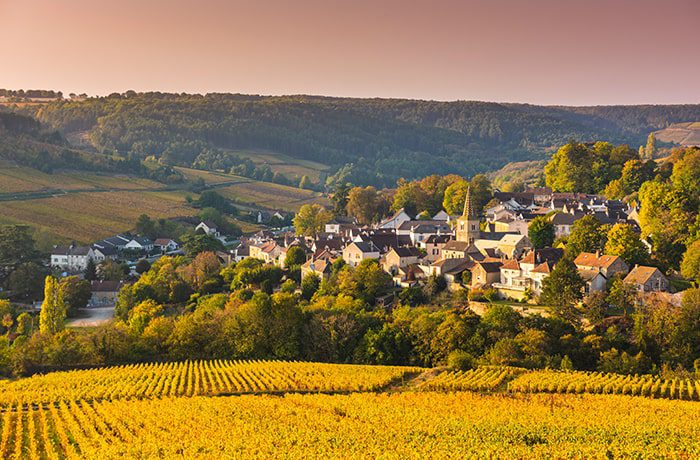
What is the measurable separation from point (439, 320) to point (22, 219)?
62974mm

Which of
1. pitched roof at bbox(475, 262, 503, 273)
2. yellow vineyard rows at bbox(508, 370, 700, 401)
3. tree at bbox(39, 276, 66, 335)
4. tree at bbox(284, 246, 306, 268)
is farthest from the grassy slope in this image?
yellow vineyard rows at bbox(508, 370, 700, 401)

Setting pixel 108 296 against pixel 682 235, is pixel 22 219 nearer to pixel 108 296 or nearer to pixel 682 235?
pixel 108 296

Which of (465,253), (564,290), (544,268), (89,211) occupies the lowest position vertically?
(89,211)

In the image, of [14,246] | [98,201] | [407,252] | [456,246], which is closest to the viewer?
[456,246]

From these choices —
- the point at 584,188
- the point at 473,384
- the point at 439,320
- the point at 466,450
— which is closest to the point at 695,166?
the point at 584,188

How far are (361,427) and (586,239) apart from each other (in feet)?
97.6

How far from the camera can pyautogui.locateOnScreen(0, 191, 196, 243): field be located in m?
85.6

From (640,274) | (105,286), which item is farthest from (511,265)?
(105,286)

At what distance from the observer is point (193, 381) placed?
35.4 m

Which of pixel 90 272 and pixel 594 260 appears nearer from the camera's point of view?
pixel 594 260

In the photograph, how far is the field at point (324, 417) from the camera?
21.1m

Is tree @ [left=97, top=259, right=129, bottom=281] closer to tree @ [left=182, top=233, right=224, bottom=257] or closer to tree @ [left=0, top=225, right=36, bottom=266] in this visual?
tree @ [left=182, top=233, right=224, bottom=257]

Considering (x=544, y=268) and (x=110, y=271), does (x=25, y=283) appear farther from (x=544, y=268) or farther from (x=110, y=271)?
(x=544, y=268)

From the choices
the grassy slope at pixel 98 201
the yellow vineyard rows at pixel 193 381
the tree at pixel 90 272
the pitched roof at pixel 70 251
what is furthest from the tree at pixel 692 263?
the grassy slope at pixel 98 201
